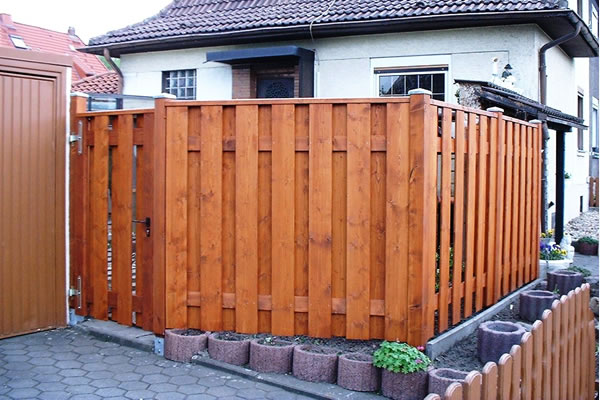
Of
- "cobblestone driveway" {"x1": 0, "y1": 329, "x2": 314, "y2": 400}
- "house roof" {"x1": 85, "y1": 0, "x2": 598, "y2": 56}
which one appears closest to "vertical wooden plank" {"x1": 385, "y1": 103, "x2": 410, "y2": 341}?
"cobblestone driveway" {"x1": 0, "y1": 329, "x2": 314, "y2": 400}

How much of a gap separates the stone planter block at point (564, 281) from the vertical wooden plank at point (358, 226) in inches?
133

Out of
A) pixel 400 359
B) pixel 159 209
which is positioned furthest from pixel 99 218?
pixel 400 359

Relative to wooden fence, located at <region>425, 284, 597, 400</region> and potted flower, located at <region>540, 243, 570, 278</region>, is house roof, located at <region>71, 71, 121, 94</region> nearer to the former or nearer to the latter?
potted flower, located at <region>540, 243, 570, 278</region>

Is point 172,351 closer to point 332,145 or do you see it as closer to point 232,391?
point 232,391

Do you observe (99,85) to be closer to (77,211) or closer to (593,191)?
(77,211)

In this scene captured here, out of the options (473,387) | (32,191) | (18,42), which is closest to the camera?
(473,387)

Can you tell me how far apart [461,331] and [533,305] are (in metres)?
1.16

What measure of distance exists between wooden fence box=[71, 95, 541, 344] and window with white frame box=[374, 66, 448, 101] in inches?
287

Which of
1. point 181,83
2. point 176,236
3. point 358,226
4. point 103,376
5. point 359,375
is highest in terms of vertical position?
point 181,83

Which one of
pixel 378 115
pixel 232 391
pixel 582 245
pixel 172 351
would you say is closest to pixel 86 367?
pixel 172 351

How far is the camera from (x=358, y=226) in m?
4.90

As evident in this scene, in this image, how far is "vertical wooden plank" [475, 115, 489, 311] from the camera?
5.91 m

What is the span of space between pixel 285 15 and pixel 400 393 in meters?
11.3

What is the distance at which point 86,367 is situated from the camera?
5.03 m
